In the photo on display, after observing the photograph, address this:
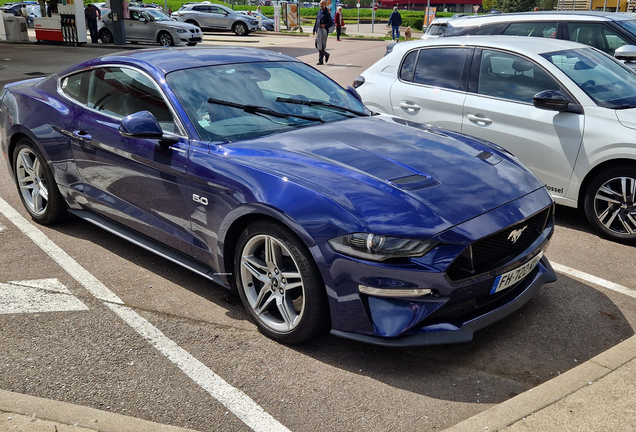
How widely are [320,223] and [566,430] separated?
4.99 feet

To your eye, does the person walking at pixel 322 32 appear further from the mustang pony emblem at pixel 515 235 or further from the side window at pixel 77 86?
the mustang pony emblem at pixel 515 235

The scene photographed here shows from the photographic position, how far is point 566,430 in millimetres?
2869

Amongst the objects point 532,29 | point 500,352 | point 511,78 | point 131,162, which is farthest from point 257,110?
point 532,29

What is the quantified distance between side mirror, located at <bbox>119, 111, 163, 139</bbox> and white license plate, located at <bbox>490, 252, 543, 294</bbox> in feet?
7.53

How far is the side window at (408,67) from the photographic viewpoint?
7.00 m

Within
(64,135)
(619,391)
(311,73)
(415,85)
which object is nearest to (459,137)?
(311,73)

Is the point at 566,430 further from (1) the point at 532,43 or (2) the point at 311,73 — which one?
(1) the point at 532,43

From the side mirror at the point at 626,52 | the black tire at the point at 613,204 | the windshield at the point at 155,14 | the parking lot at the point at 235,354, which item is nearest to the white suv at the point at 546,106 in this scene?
the black tire at the point at 613,204

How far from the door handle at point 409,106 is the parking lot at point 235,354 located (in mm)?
2373

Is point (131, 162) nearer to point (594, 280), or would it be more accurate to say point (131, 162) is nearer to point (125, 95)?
point (125, 95)

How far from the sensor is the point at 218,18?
37.1 meters

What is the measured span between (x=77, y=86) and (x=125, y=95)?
0.75 metres

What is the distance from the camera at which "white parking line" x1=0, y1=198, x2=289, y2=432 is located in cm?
315

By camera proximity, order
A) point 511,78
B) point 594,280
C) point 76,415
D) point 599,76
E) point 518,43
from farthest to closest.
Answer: point 518,43, point 511,78, point 599,76, point 594,280, point 76,415
